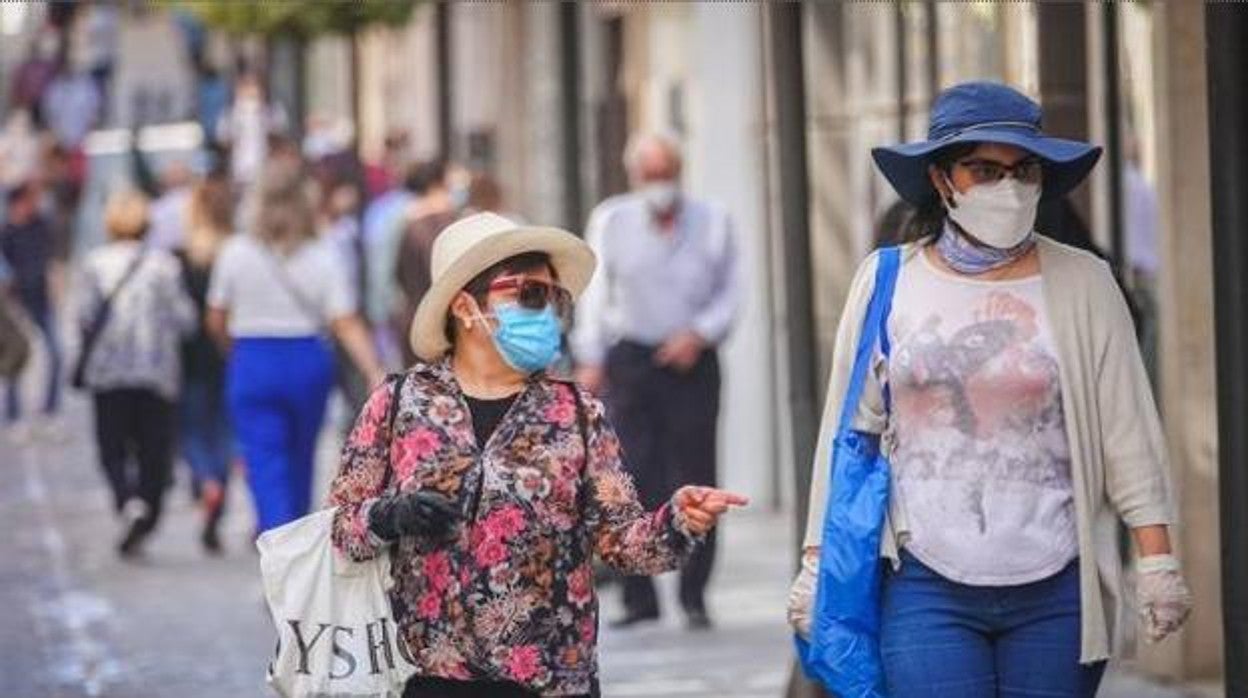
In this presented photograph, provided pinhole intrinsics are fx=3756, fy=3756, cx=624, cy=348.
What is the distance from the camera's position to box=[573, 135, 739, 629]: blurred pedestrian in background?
45.5 ft

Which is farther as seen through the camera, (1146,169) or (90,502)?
(90,502)

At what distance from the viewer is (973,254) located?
7078mm

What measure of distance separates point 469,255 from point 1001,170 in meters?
1.04

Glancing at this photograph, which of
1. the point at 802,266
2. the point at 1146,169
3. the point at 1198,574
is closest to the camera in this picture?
the point at 802,266

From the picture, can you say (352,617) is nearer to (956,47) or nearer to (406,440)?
(406,440)

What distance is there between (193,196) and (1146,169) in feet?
16.6

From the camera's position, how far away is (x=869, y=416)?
7.18m

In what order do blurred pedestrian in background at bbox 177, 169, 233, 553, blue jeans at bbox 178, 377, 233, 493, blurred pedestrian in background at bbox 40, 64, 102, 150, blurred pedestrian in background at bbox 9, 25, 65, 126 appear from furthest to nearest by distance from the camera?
blurred pedestrian in background at bbox 9, 25, 65, 126 → blurred pedestrian in background at bbox 40, 64, 102, 150 → blue jeans at bbox 178, 377, 233, 493 → blurred pedestrian in background at bbox 177, 169, 233, 553

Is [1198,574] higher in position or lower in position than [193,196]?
lower

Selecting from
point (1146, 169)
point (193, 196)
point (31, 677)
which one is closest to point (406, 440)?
point (31, 677)

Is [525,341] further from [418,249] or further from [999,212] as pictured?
[418,249]

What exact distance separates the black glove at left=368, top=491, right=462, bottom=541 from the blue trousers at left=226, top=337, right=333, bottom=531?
25.6 feet

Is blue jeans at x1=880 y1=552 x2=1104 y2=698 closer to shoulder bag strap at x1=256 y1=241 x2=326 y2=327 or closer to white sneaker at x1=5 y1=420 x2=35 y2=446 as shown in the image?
shoulder bag strap at x1=256 y1=241 x2=326 y2=327

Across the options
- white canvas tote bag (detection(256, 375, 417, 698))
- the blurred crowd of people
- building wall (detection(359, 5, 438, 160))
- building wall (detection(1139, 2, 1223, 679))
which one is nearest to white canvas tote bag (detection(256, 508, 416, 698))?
white canvas tote bag (detection(256, 375, 417, 698))
